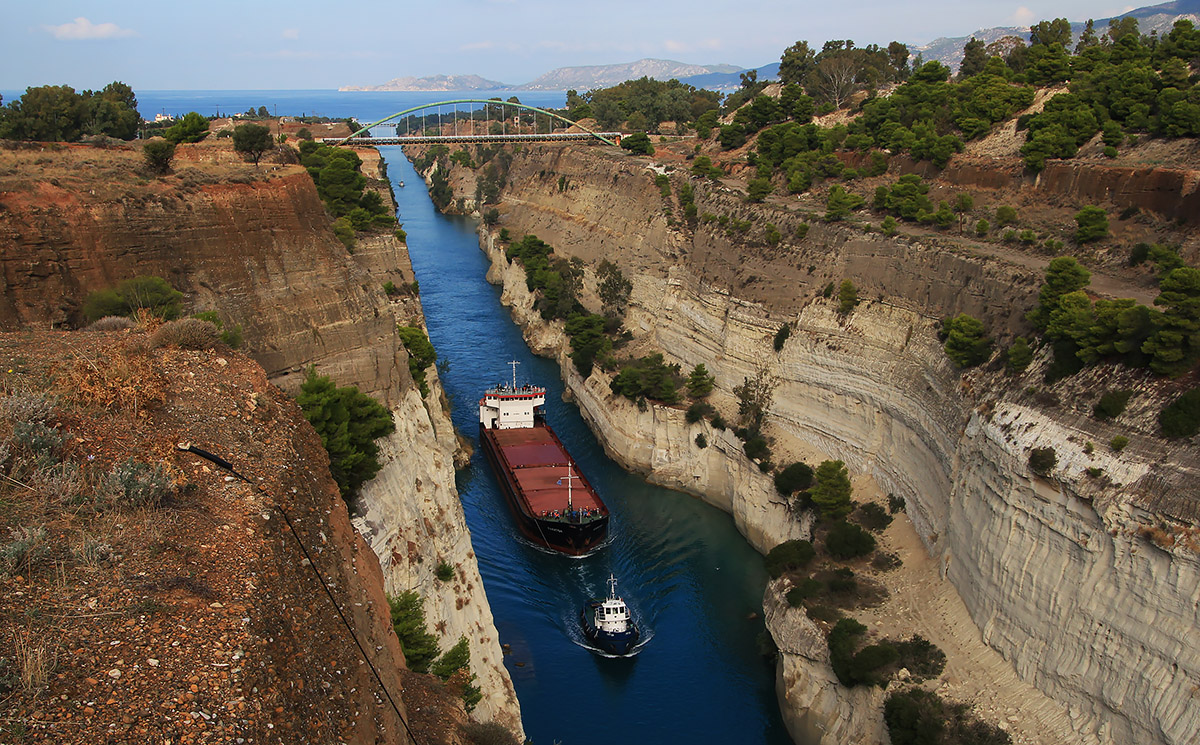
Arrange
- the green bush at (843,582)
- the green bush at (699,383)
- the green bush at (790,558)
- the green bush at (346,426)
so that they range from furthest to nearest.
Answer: the green bush at (699,383), the green bush at (790,558), the green bush at (843,582), the green bush at (346,426)

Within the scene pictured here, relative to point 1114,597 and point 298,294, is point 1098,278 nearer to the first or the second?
point 1114,597

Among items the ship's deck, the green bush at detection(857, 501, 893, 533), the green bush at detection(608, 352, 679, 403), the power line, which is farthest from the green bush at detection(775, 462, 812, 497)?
the power line

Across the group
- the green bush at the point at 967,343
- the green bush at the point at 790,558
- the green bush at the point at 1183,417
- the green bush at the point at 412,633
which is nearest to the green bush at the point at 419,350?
the green bush at the point at 790,558

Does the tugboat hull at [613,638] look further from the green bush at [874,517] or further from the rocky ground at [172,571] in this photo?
the rocky ground at [172,571]

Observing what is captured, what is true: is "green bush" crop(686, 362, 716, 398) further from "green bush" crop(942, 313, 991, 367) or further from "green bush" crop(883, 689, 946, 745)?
"green bush" crop(883, 689, 946, 745)

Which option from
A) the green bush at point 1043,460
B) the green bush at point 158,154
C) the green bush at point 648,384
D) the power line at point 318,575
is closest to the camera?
the power line at point 318,575

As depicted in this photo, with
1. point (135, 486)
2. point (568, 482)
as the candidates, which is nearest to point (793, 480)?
point (568, 482)
